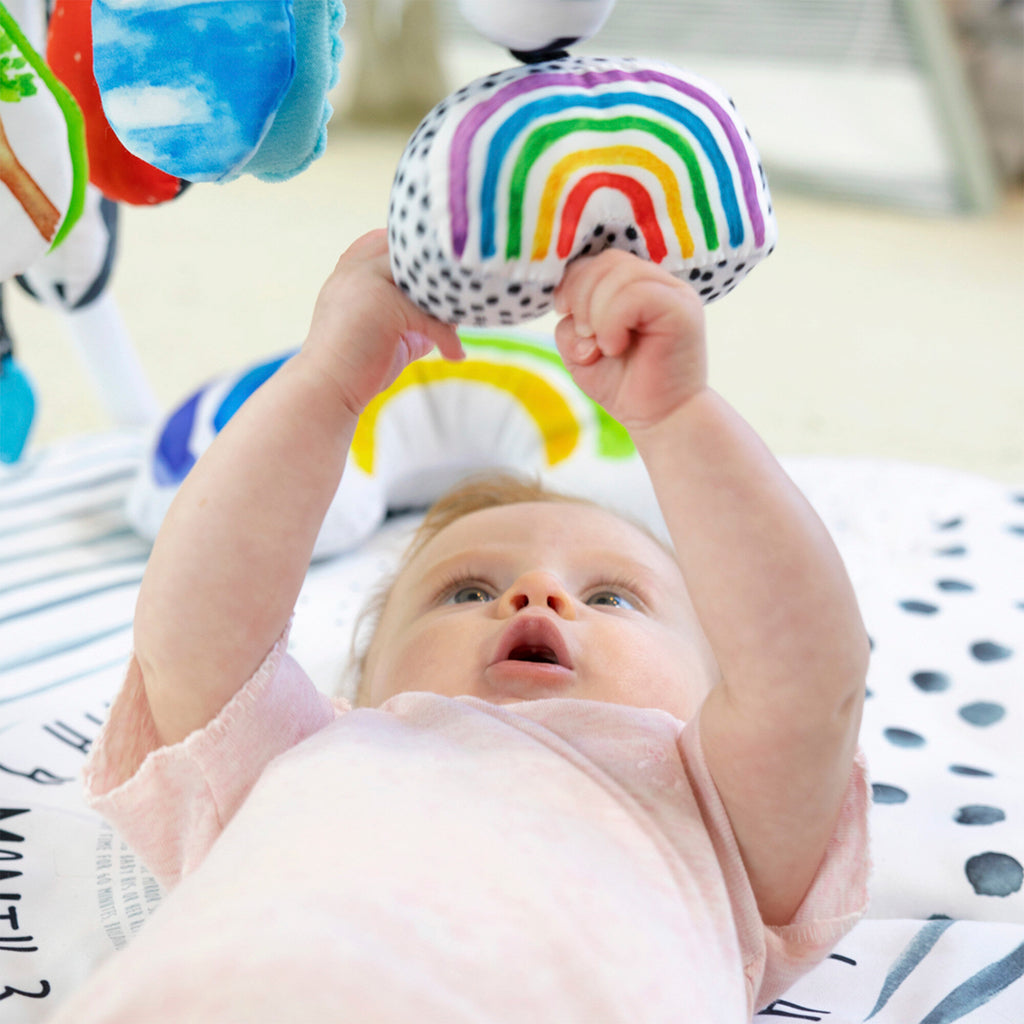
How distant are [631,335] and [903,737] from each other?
1.42ft

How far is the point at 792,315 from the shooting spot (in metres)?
1.85

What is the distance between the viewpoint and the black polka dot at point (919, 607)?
0.87 meters

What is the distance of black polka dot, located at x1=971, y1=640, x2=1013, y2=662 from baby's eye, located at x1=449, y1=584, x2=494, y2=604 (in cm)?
39

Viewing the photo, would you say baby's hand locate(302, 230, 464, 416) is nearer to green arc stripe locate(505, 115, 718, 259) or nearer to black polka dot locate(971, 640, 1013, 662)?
green arc stripe locate(505, 115, 718, 259)

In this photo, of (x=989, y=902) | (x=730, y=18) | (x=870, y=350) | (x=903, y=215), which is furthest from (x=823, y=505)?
(x=730, y=18)

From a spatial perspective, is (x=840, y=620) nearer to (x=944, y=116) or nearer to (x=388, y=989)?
(x=388, y=989)

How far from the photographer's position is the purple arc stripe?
0.39 meters

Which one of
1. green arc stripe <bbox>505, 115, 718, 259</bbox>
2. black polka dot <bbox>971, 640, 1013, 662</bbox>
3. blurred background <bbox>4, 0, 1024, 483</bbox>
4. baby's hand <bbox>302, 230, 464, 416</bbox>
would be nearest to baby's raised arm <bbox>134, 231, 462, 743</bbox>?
baby's hand <bbox>302, 230, 464, 416</bbox>

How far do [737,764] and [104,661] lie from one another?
497 mm

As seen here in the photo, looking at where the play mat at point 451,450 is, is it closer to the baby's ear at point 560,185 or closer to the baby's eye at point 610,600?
the baby's ear at point 560,185

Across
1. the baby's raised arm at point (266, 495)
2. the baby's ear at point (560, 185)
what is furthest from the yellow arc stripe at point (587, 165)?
the baby's raised arm at point (266, 495)

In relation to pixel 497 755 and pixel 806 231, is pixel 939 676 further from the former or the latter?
pixel 806 231

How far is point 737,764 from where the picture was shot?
1.56 feet

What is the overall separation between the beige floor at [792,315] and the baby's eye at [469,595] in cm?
88
